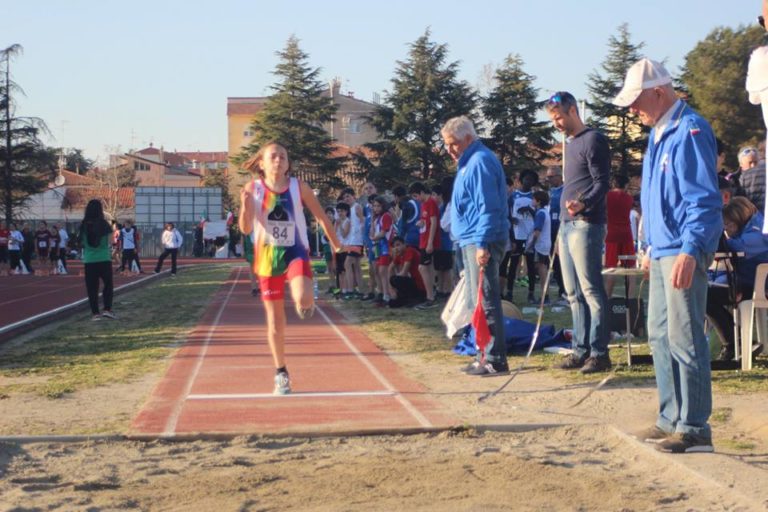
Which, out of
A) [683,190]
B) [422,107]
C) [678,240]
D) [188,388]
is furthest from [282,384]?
[422,107]

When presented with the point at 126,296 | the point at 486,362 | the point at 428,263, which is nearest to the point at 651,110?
the point at 486,362

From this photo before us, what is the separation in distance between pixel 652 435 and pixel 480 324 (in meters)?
2.88

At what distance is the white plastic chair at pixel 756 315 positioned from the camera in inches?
313

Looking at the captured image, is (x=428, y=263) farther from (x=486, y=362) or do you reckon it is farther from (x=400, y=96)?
(x=400, y=96)

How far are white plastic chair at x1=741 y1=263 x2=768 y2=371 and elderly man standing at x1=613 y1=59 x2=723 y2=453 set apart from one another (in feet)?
7.80

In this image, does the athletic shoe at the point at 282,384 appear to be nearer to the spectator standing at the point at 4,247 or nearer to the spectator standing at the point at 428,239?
the spectator standing at the point at 428,239

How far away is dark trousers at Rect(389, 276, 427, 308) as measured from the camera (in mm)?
16469

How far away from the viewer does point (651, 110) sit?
19.0 ft

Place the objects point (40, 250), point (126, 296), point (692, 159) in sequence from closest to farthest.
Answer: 1. point (692, 159)
2. point (126, 296)
3. point (40, 250)

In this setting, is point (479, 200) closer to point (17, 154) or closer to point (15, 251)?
point (15, 251)

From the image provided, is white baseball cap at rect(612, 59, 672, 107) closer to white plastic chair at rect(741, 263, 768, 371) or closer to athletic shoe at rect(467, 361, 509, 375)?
white plastic chair at rect(741, 263, 768, 371)

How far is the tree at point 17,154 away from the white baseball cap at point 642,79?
170 ft

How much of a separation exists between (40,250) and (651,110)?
37162 mm

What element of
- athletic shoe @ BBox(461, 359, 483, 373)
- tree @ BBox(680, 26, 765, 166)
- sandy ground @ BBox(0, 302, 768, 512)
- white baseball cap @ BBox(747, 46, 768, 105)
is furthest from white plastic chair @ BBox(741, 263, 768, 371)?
tree @ BBox(680, 26, 765, 166)
